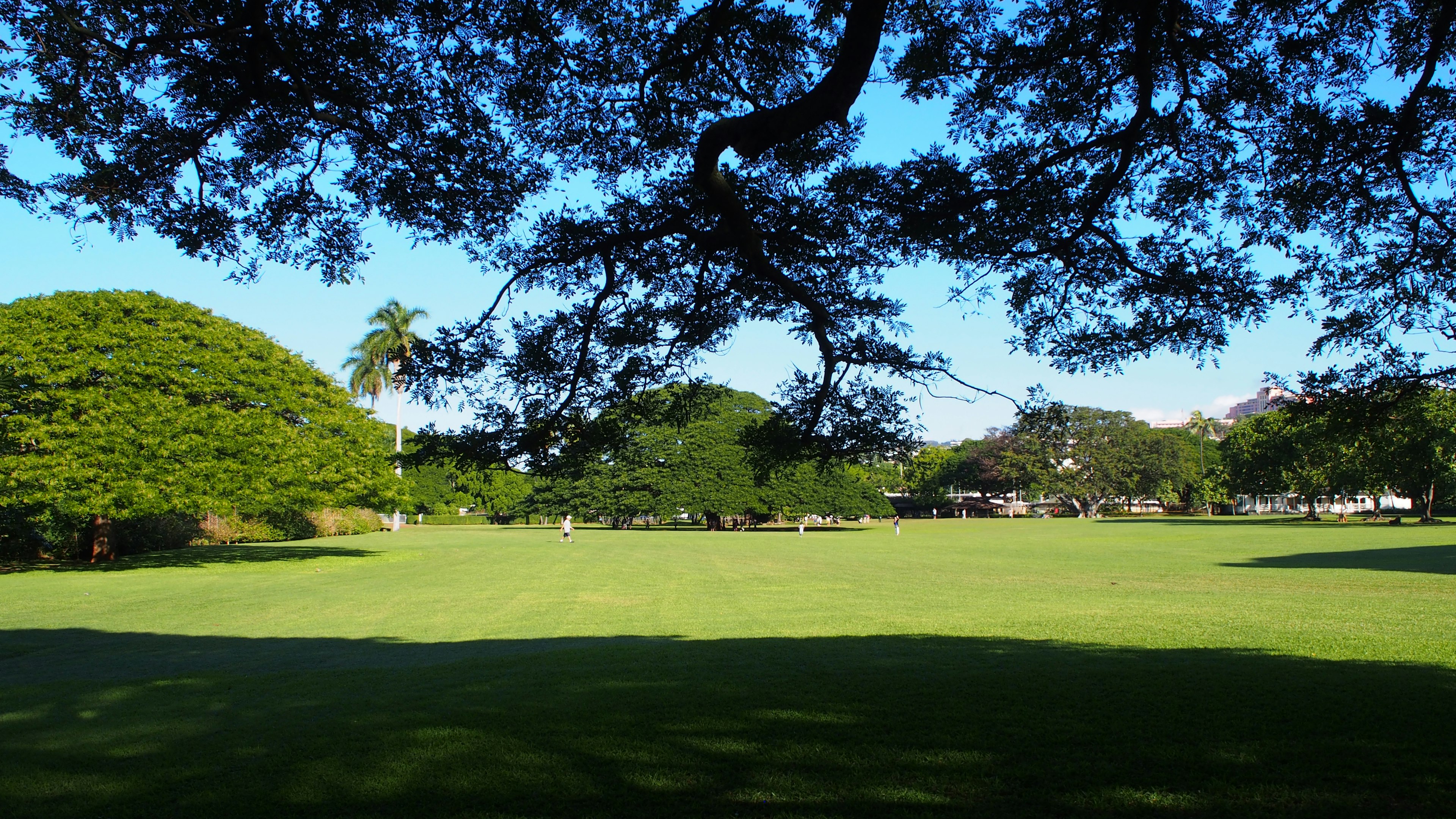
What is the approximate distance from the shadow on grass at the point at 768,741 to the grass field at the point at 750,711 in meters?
0.02

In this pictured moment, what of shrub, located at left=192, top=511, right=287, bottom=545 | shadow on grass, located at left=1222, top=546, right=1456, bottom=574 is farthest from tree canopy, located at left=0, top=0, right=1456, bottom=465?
shrub, located at left=192, top=511, right=287, bottom=545

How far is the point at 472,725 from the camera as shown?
573 centimetres

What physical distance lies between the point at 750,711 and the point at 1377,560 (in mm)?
29063

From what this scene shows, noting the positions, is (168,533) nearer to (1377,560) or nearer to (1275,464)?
(1377,560)

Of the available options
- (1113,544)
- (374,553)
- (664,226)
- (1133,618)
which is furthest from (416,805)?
(1113,544)

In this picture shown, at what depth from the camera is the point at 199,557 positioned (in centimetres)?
3006

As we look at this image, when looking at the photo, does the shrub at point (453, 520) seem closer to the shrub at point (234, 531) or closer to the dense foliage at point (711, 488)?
the dense foliage at point (711, 488)

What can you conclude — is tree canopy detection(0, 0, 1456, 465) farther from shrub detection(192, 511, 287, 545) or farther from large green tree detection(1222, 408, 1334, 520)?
large green tree detection(1222, 408, 1334, 520)

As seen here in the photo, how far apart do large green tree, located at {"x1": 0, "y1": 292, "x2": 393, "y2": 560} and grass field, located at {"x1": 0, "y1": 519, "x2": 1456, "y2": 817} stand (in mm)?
8573

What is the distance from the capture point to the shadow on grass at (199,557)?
2761 centimetres

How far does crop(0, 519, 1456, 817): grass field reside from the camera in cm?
439

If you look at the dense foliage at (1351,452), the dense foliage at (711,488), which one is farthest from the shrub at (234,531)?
the dense foliage at (1351,452)

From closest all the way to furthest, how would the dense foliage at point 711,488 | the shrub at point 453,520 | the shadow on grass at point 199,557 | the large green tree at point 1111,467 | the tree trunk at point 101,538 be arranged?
the shadow on grass at point 199,557 < the tree trunk at point 101,538 < the dense foliage at point 711,488 < the shrub at point 453,520 < the large green tree at point 1111,467

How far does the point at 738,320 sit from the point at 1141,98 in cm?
397
